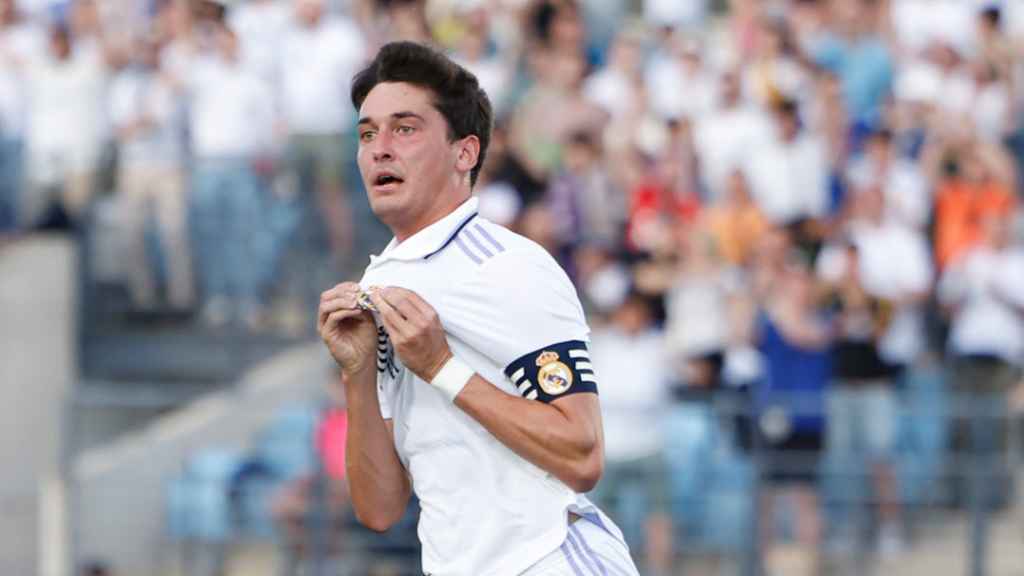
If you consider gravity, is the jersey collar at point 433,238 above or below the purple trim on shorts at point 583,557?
above

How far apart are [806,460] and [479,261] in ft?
20.3

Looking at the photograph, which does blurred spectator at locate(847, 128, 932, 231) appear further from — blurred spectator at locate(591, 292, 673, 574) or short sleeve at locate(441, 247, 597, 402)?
short sleeve at locate(441, 247, 597, 402)

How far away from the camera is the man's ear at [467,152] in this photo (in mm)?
4699

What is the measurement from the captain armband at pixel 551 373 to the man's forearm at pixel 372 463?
1.30ft

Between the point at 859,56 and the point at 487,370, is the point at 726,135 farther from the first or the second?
the point at 487,370

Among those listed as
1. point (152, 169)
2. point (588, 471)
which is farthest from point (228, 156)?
point (588, 471)

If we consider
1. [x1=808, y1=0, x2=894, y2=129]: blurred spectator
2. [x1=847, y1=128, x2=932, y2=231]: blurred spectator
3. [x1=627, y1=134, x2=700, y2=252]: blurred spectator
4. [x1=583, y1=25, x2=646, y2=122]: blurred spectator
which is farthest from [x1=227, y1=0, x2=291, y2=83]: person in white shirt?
[x1=847, y1=128, x2=932, y2=231]: blurred spectator

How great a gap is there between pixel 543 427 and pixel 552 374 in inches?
4.9

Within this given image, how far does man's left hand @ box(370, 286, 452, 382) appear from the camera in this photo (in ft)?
14.4

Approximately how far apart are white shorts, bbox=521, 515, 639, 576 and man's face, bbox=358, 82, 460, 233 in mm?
801

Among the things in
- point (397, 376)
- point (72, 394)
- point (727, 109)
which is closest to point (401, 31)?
point (727, 109)

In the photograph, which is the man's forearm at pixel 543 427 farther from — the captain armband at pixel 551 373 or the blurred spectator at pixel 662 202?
the blurred spectator at pixel 662 202

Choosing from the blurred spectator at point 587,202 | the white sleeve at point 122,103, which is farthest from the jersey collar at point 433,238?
the white sleeve at point 122,103

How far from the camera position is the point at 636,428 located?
34.3 feet
